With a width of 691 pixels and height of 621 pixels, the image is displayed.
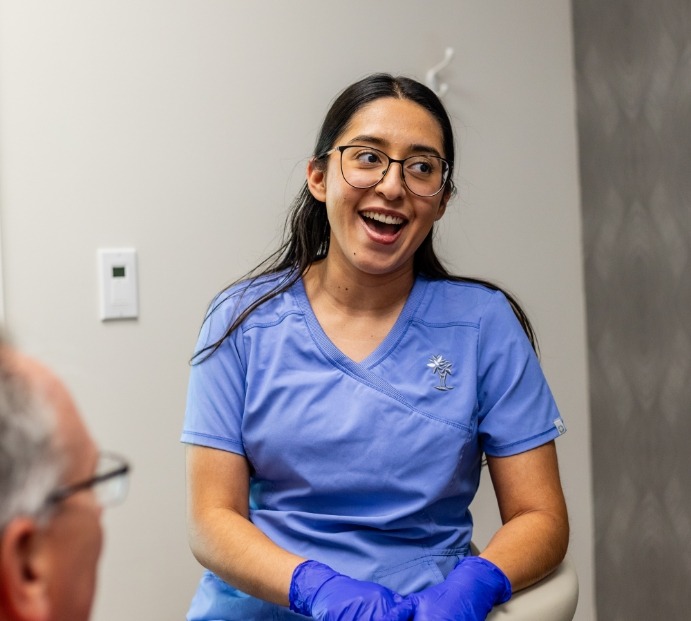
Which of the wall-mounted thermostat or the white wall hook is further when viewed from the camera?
the white wall hook

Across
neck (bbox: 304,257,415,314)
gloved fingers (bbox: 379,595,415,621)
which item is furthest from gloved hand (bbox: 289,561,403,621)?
neck (bbox: 304,257,415,314)

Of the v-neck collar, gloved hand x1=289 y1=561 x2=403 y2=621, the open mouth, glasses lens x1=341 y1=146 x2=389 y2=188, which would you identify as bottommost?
gloved hand x1=289 y1=561 x2=403 y2=621

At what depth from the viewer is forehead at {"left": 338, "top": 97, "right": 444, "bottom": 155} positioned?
4.87ft

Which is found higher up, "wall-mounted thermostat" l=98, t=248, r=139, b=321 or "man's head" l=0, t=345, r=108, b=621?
"wall-mounted thermostat" l=98, t=248, r=139, b=321

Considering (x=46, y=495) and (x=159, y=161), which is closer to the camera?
(x=46, y=495)

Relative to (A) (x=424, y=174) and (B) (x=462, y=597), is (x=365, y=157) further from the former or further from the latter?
(B) (x=462, y=597)

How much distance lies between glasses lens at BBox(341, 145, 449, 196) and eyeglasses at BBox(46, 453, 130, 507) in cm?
90

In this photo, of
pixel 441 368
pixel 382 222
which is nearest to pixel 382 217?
pixel 382 222

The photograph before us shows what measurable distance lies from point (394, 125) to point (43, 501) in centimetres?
103

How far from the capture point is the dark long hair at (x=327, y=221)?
4.98 ft

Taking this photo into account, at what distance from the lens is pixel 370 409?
1420 millimetres

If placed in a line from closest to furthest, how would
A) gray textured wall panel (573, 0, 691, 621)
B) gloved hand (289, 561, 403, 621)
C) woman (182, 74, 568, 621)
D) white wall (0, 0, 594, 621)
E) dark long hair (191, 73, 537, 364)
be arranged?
1. gloved hand (289, 561, 403, 621)
2. woman (182, 74, 568, 621)
3. dark long hair (191, 73, 537, 364)
4. white wall (0, 0, 594, 621)
5. gray textured wall panel (573, 0, 691, 621)

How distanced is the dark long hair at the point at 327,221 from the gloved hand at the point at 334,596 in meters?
0.39

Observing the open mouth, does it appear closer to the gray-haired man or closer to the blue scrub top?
the blue scrub top
